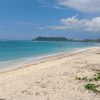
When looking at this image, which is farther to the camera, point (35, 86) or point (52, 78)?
point (52, 78)

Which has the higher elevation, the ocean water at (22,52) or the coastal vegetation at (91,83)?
the coastal vegetation at (91,83)

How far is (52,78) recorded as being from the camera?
10.3 metres

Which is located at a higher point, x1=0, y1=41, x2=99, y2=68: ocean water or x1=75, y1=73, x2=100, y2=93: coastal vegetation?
x1=75, y1=73, x2=100, y2=93: coastal vegetation

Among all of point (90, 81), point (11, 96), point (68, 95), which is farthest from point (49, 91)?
point (90, 81)

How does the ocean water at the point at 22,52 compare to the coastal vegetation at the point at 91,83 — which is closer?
the coastal vegetation at the point at 91,83

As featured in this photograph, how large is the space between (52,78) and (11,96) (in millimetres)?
2963

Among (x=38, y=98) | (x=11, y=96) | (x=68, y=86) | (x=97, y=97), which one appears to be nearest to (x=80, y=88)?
(x=68, y=86)

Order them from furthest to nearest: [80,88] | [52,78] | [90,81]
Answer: [52,78], [90,81], [80,88]

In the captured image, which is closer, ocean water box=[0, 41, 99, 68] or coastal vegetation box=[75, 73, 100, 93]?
coastal vegetation box=[75, 73, 100, 93]

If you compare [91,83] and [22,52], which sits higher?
[91,83]

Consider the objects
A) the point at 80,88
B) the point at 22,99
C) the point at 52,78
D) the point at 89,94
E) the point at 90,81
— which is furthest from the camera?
the point at 52,78

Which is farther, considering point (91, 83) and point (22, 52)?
point (22, 52)

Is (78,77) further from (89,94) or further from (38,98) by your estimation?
(38,98)

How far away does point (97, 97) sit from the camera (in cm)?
761
